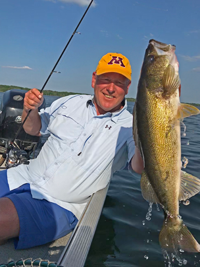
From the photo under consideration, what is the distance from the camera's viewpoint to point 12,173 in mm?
3373

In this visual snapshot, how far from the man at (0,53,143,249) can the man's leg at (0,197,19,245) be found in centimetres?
5

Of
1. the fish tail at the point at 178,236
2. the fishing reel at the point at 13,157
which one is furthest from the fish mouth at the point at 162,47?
the fishing reel at the point at 13,157

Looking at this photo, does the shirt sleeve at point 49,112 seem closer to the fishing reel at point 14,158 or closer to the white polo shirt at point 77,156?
the white polo shirt at point 77,156

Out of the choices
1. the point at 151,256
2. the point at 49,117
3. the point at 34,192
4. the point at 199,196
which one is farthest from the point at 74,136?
the point at 199,196

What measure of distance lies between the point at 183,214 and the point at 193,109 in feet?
11.8

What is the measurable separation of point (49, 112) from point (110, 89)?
1.03 meters

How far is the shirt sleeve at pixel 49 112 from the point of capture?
12.0 ft

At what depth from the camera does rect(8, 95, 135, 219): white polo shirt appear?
10.3 feet

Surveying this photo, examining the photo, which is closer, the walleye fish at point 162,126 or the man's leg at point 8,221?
the walleye fish at point 162,126

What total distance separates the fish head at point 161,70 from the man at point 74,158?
1.01 m

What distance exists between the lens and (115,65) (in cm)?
329

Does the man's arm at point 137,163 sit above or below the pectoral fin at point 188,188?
above

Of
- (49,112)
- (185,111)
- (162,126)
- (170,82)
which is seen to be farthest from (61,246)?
(170,82)

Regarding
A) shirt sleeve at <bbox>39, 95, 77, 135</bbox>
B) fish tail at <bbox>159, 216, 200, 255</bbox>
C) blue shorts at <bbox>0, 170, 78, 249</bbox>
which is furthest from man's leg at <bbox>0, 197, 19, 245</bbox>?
fish tail at <bbox>159, 216, 200, 255</bbox>
